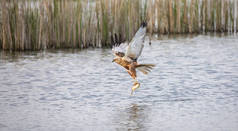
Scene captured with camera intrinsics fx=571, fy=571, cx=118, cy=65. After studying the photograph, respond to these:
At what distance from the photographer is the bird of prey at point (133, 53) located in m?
8.20

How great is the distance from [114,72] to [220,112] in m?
3.81

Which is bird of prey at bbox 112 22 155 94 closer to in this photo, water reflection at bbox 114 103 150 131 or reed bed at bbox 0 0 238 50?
water reflection at bbox 114 103 150 131

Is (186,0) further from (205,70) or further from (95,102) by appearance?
(95,102)

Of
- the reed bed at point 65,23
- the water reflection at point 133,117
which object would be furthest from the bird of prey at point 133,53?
the reed bed at point 65,23

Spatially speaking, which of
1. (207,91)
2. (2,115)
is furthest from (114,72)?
(2,115)

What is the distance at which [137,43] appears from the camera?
8203 mm

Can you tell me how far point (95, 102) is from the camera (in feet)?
27.1

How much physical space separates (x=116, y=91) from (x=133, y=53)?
96 centimetres

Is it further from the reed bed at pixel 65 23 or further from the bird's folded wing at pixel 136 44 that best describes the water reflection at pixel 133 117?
the reed bed at pixel 65 23

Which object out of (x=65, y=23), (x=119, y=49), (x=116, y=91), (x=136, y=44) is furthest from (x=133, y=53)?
(x=65, y=23)

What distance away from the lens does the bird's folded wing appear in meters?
8.19

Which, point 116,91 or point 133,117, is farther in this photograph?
point 116,91

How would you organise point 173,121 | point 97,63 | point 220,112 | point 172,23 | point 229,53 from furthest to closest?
1. point 172,23
2. point 229,53
3. point 97,63
4. point 220,112
5. point 173,121

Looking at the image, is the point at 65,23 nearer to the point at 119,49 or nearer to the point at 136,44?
the point at 119,49
